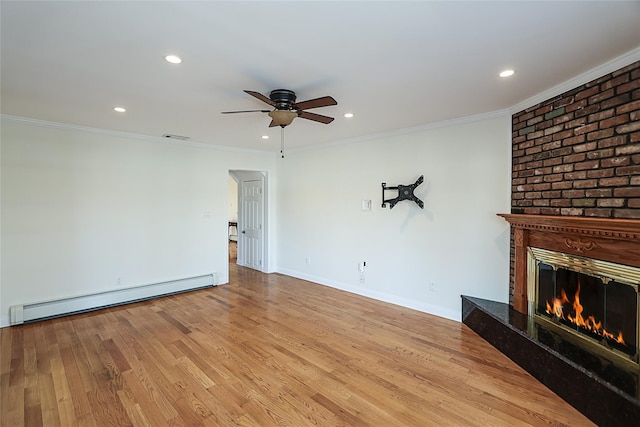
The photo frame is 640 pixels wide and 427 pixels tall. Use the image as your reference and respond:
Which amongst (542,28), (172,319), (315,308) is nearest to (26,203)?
(172,319)

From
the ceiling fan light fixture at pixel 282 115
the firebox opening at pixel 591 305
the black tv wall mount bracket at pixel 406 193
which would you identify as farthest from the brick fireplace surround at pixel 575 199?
the ceiling fan light fixture at pixel 282 115

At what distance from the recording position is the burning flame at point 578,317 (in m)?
2.40

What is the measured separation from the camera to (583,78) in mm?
2555

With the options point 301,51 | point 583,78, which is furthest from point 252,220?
point 583,78

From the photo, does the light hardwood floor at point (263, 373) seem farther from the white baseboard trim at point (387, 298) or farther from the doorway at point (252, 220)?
the doorway at point (252, 220)

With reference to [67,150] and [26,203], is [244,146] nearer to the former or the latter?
[67,150]

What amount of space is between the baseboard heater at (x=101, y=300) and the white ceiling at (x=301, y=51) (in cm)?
244

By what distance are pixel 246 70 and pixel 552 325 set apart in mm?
3566

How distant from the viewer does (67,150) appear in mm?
4117

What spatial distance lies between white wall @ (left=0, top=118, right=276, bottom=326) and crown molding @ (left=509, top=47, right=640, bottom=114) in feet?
15.3

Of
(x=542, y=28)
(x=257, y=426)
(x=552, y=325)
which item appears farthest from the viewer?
(x=552, y=325)

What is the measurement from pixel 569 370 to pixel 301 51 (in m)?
3.07

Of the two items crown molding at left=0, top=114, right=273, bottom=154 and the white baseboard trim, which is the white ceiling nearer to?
crown molding at left=0, top=114, right=273, bottom=154

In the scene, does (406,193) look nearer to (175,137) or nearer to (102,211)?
(175,137)
